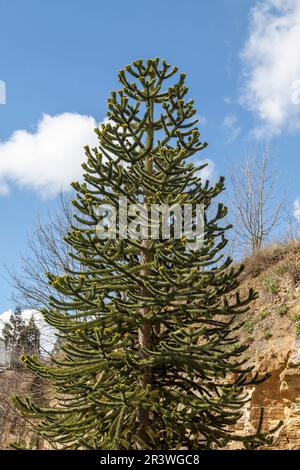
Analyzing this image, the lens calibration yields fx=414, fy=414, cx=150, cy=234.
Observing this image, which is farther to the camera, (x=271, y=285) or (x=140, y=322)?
(x=271, y=285)

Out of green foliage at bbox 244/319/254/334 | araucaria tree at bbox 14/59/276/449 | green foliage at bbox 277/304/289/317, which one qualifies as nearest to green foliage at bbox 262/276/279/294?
green foliage at bbox 277/304/289/317

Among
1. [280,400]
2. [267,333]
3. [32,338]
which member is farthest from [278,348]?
[32,338]

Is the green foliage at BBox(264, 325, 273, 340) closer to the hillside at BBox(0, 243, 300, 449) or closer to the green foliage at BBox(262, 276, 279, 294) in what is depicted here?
the hillside at BBox(0, 243, 300, 449)

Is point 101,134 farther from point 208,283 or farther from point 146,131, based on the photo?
point 208,283

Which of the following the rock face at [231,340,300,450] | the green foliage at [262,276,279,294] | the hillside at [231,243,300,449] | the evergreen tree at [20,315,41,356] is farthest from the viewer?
the evergreen tree at [20,315,41,356]

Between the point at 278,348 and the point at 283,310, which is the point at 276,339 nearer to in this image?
the point at 278,348

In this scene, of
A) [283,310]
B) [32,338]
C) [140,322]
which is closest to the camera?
[140,322]

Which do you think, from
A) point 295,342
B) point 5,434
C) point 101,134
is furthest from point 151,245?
point 5,434

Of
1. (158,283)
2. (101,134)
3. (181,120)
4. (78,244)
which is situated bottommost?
(158,283)

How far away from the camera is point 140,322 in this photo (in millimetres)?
5379

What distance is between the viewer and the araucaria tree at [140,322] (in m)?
5.07

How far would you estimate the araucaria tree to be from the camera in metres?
5.07
